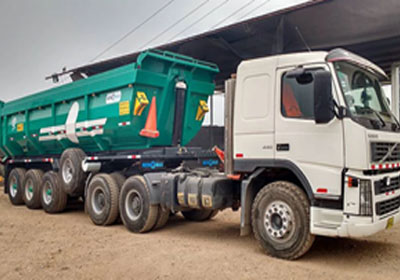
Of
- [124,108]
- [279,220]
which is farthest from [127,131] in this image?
[279,220]

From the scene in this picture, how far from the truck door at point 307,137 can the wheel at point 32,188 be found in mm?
8406

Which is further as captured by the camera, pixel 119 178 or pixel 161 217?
pixel 119 178

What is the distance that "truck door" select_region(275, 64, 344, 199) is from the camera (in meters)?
5.47

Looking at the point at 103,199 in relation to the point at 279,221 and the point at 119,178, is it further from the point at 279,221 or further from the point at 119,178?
the point at 279,221

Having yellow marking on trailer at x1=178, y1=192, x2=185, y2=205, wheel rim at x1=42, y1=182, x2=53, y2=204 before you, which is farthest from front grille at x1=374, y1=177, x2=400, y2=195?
wheel rim at x1=42, y1=182, x2=53, y2=204

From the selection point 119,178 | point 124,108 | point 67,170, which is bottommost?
point 119,178

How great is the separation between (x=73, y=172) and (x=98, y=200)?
1229mm

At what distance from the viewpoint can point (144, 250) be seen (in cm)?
667

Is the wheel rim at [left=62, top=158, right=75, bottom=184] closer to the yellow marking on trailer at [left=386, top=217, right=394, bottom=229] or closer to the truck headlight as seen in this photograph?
the truck headlight

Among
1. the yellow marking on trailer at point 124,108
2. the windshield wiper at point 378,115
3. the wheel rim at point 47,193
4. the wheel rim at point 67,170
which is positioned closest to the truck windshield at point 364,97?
the windshield wiper at point 378,115

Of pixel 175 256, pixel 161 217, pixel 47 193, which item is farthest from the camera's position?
pixel 47 193

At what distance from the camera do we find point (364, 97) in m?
5.98

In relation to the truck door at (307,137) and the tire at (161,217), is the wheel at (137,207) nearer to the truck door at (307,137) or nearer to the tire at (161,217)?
the tire at (161,217)

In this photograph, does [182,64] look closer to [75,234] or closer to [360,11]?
[75,234]
